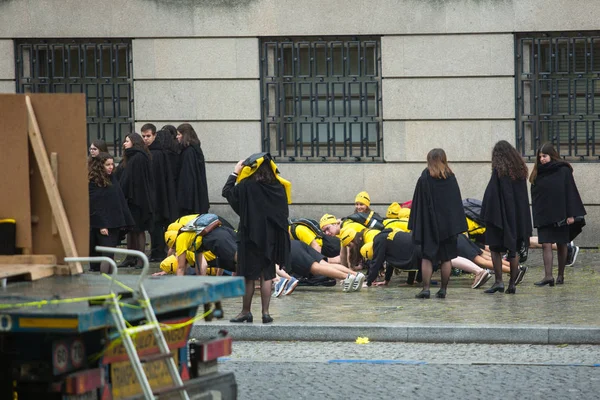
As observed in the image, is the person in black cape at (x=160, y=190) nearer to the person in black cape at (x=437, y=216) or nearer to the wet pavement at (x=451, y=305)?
the wet pavement at (x=451, y=305)

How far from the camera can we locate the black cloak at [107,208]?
46.9 ft

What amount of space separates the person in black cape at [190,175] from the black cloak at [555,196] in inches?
194

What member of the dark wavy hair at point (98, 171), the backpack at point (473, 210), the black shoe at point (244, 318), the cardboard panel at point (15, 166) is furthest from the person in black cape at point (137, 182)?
the cardboard panel at point (15, 166)

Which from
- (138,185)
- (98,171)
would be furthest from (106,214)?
(138,185)

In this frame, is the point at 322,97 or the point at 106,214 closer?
the point at 106,214

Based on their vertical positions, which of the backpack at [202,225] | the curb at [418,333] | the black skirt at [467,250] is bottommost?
the curb at [418,333]

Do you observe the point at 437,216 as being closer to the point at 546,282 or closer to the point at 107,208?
the point at 546,282

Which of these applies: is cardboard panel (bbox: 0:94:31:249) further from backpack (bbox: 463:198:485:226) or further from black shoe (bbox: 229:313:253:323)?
backpack (bbox: 463:198:485:226)

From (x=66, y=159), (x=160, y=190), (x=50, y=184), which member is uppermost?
(x=66, y=159)

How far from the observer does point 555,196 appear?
46.2 feet

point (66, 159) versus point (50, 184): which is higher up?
point (66, 159)

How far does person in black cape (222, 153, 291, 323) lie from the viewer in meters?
11.2

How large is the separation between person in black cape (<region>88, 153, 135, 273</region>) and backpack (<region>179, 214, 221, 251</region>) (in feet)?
3.82

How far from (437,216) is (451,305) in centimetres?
101
